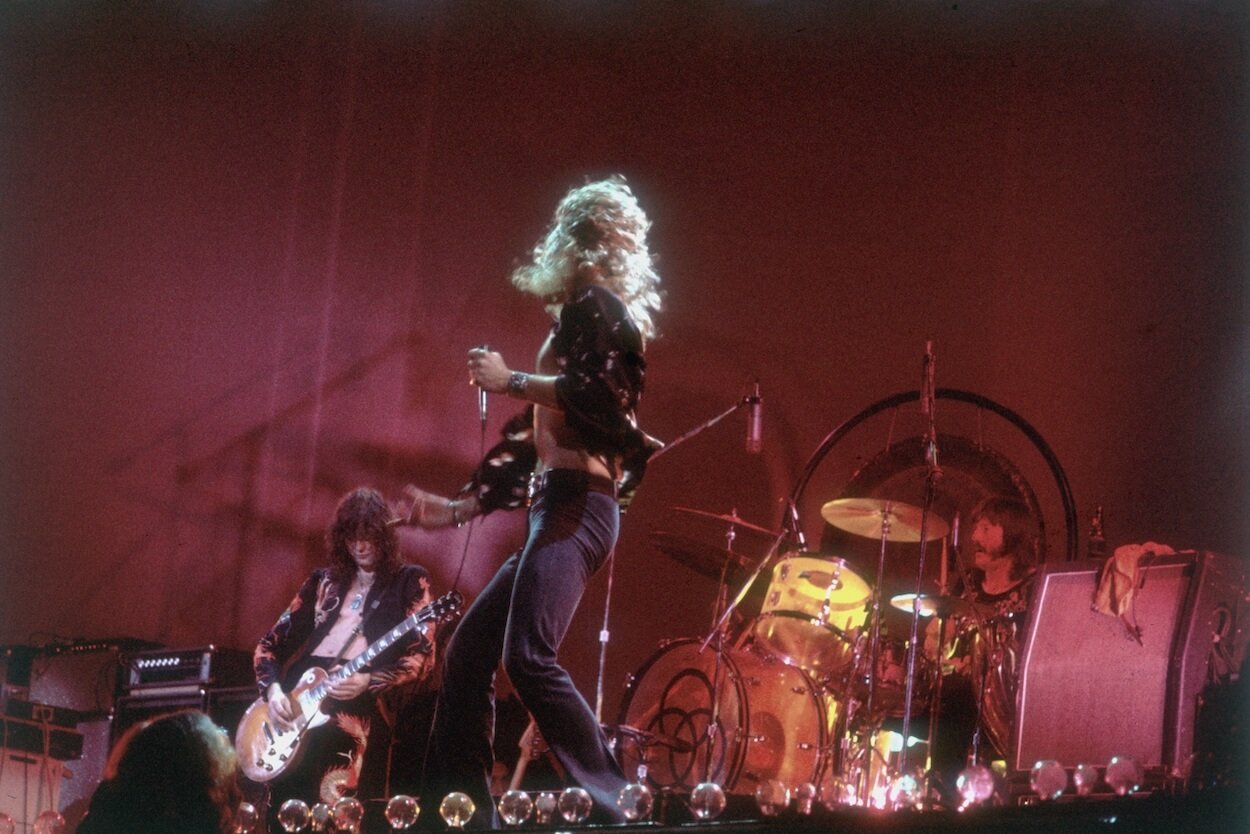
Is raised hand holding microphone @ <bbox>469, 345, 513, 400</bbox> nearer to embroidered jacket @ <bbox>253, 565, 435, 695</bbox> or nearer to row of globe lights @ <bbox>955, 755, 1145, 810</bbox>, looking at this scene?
row of globe lights @ <bbox>955, 755, 1145, 810</bbox>

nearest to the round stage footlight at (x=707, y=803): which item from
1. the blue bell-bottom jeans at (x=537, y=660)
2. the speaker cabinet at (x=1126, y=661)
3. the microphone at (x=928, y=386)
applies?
the blue bell-bottom jeans at (x=537, y=660)

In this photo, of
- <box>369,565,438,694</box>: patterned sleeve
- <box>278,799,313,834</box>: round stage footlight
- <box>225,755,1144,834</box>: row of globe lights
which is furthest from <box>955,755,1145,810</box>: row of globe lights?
<box>369,565,438,694</box>: patterned sleeve

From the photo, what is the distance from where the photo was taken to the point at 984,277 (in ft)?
19.4

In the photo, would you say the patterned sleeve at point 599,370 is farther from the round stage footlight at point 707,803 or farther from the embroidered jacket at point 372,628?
the embroidered jacket at point 372,628

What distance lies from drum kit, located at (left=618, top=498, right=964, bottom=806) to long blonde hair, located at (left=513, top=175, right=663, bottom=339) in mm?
1330

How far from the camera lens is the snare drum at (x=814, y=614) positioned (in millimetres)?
4996

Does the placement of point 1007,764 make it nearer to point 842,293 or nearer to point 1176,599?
point 1176,599

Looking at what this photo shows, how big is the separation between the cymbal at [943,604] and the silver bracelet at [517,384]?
1.89 metres

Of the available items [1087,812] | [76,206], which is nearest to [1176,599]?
[1087,812]

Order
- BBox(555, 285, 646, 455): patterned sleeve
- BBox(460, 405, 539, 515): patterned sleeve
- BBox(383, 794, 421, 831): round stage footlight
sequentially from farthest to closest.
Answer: BBox(460, 405, 539, 515): patterned sleeve < BBox(555, 285, 646, 455): patterned sleeve < BBox(383, 794, 421, 831): round stage footlight

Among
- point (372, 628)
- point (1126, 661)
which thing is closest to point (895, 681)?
point (1126, 661)

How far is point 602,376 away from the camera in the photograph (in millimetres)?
3545

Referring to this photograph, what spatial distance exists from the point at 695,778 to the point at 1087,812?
96.9 inches

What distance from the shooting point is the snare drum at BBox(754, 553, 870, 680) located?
5.00m
